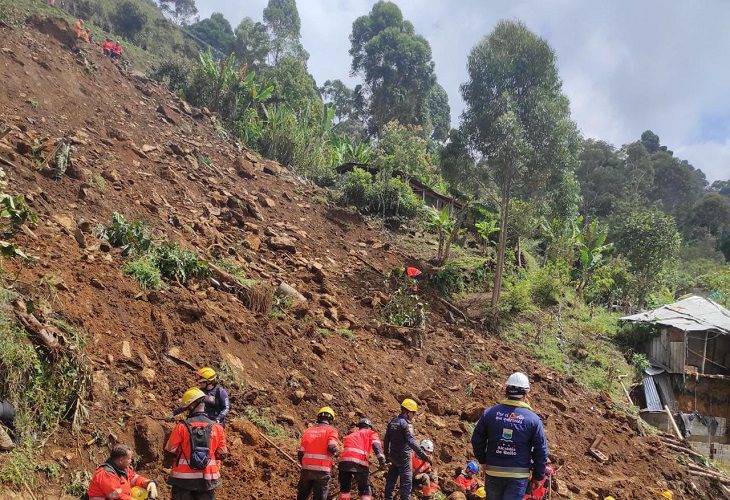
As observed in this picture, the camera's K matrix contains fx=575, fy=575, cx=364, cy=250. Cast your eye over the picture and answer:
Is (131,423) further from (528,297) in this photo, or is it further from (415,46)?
(415,46)

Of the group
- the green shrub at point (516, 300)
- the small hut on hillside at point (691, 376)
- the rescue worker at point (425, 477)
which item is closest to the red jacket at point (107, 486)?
the rescue worker at point (425, 477)

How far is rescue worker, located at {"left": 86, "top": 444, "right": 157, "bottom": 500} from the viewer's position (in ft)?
13.9

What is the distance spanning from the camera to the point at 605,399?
1265 centimetres

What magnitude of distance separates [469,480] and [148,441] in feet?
12.6

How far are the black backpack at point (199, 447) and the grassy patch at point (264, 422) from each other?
2.08 meters

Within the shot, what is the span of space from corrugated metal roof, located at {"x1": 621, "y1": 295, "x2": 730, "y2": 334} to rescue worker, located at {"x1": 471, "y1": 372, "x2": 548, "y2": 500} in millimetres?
12823

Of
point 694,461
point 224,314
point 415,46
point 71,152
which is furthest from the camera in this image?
point 415,46

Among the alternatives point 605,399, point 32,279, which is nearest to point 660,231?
point 605,399

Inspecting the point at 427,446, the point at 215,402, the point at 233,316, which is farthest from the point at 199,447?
the point at 233,316

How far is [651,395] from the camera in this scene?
1448 cm

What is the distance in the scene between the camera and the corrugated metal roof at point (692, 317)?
15211mm

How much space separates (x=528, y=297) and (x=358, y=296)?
17.2ft

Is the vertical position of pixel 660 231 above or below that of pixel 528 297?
above

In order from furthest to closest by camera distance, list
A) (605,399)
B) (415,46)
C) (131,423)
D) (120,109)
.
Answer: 1. (415,46)
2. (120,109)
3. (605,399)
4. (131,423)
